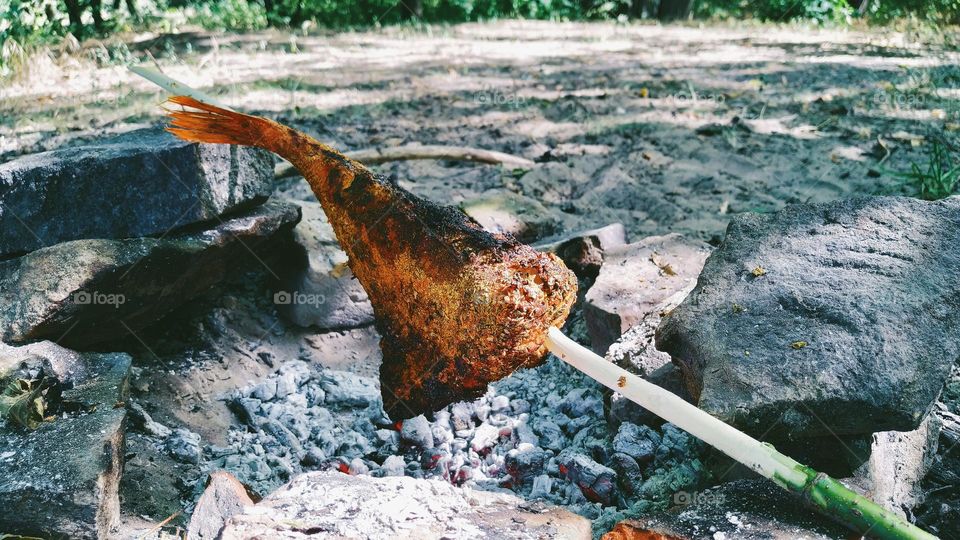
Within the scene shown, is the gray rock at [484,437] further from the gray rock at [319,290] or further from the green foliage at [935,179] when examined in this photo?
the green foliage at [935,179]

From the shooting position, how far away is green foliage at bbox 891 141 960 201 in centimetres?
362

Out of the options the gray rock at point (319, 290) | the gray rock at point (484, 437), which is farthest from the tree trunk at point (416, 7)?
the gray rock at point (484, 437)

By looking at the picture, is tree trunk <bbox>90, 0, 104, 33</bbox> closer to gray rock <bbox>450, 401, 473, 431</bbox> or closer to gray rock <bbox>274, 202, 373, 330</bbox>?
gray rock <bbox>274, 202, 373, 330</bbox>

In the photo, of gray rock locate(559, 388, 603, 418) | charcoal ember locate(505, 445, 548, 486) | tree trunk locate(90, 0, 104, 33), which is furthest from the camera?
tree trunk locate(90, 0, 104, 33)

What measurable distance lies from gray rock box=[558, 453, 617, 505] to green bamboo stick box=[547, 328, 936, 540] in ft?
1.38

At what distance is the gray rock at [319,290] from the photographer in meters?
3.12

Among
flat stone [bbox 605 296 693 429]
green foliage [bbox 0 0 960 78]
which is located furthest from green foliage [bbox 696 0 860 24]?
flat stone [bbox 605 296 693 429]

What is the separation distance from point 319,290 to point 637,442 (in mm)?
1537

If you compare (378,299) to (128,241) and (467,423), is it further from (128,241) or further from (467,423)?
(128,241)

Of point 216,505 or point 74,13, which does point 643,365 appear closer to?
point 216,505

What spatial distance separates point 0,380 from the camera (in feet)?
7.14

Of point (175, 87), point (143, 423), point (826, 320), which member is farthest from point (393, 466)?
point (175, 87)

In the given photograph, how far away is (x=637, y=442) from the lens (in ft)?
7.47

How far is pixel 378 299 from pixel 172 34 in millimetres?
8530
